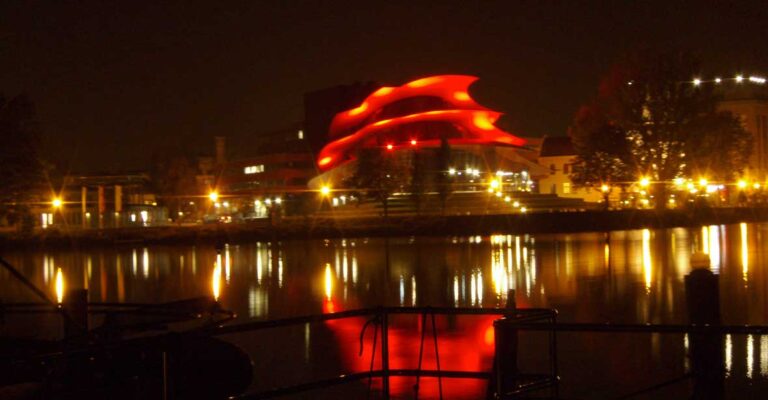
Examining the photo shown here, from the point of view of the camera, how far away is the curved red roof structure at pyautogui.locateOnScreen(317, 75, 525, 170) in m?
79.9

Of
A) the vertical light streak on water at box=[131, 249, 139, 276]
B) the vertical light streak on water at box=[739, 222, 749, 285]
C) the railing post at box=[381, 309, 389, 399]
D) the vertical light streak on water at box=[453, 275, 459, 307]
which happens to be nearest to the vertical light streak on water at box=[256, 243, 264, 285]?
the vertical light streak on water at box=[131, 249, 139, 276]

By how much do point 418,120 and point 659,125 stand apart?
29.7 metres

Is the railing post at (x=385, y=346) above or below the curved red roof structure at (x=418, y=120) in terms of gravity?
below

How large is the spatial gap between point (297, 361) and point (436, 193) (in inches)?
2009

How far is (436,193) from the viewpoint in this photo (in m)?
60.8

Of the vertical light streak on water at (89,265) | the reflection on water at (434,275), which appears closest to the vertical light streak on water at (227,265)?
the reflection on water at (434,275)

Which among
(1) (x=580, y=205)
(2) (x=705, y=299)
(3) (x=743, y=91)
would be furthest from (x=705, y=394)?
(3) (x=743, y=91)

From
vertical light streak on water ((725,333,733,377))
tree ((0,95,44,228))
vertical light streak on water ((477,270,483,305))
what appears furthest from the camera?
tree ((0,95,44,228))

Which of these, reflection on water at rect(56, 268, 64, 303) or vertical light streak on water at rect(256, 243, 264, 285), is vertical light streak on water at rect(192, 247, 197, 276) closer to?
vertical light streak on water at rect(256, 243, 264, 285)

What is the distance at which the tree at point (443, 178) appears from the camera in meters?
56.4

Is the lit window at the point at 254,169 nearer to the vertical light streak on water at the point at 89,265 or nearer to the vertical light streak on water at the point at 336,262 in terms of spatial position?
the vertical light streak on water at the point at 89,265

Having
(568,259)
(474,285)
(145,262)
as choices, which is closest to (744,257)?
(568,259)

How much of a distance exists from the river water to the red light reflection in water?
0.17 ft

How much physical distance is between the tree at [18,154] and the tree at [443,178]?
2405cm
